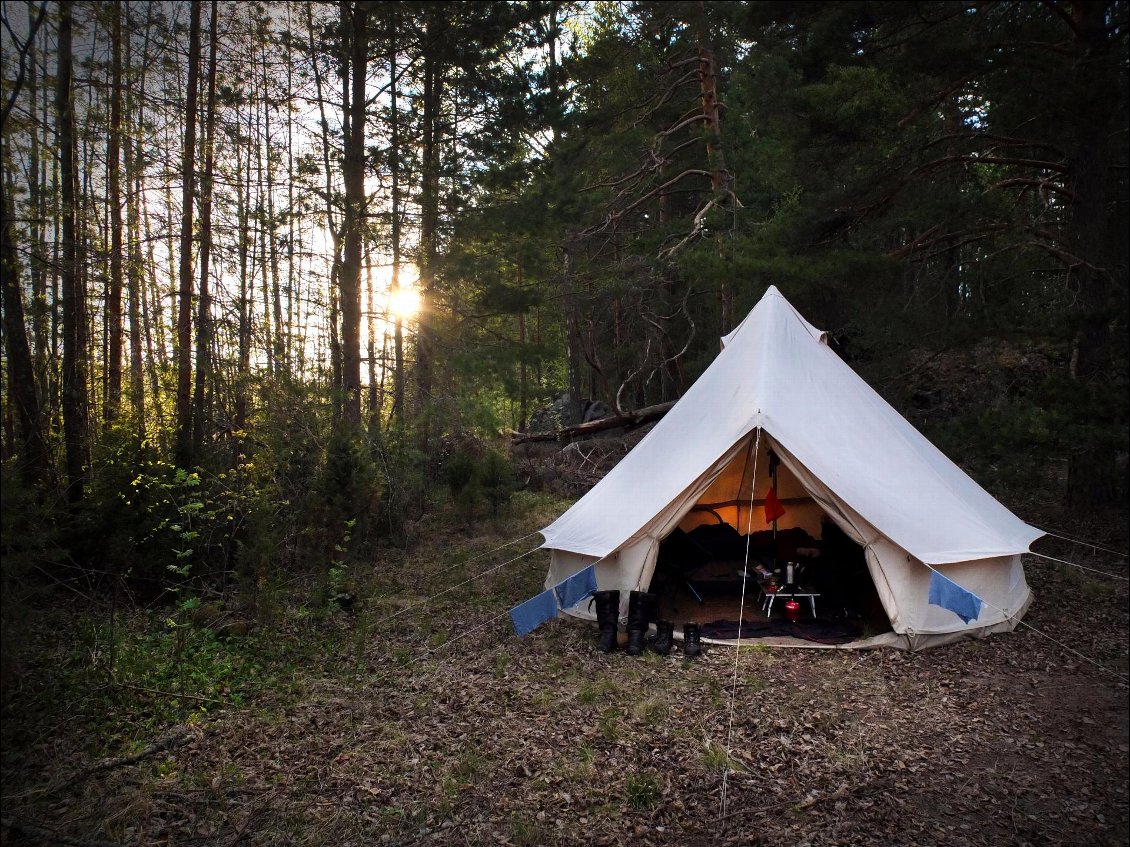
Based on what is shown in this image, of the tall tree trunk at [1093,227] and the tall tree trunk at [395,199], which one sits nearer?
the tall tree trunk at [1093,227]

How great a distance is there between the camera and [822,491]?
5.34 m

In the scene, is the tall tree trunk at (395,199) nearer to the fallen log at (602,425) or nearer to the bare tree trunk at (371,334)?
the bare tree trunk at (371,334)

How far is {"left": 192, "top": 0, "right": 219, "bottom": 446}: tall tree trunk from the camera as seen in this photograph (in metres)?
7.12

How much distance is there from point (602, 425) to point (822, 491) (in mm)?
8000

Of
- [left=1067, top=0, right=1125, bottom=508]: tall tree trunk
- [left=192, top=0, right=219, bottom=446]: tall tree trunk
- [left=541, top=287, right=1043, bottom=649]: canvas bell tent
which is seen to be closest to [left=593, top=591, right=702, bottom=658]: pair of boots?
[left=541, top=287, right=1043, bottom=649]: canvas bell tent

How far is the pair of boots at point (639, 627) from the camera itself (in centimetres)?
512

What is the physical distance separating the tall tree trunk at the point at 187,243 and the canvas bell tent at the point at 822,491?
12.9ft

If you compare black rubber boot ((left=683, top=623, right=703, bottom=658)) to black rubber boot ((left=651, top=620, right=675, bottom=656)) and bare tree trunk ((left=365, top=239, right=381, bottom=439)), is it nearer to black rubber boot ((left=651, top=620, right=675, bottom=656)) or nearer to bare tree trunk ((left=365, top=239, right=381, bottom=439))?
black rubber boot ((left=651, top=620, right=675, bottom=656))

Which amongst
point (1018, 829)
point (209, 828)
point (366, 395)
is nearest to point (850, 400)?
point (1018, 829)

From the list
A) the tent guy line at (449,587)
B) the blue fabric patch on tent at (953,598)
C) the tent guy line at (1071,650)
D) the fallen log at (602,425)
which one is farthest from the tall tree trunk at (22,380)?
the fallen log at (602,425)

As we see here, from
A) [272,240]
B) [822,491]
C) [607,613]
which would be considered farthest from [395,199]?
[822,491]

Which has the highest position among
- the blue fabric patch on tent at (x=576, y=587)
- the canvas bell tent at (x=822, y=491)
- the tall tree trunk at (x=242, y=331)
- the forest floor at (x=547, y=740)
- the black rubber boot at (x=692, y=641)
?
the tall tree trunk at (x=242, y=331)

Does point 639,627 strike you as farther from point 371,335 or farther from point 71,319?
point 371,335

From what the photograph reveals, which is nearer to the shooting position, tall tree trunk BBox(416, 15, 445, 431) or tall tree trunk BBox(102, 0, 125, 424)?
tall tree trunk BBox(102, 0, 125, 424)
